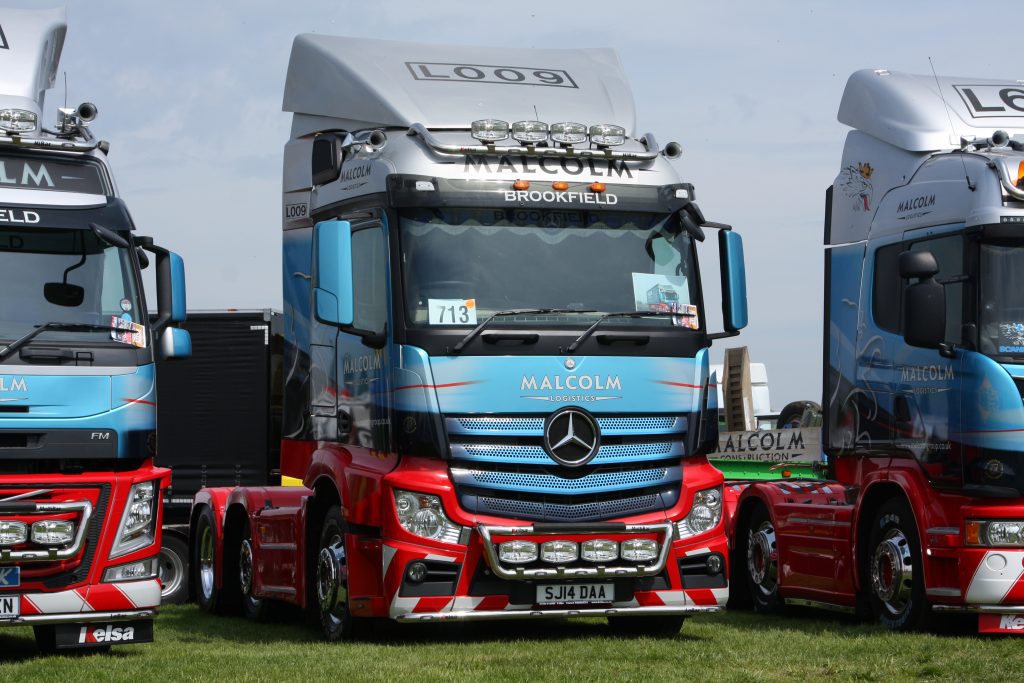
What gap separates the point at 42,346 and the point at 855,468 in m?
6.77

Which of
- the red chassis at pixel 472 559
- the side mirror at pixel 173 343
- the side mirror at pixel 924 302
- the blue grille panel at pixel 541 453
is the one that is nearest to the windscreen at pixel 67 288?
the side mirror at pixel 173 343

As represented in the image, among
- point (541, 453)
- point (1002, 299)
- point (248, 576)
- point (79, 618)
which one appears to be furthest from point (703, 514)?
point (248, 576)

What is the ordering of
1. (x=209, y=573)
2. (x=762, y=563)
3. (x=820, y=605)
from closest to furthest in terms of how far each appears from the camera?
1. (x=820, y=605)
2. (x=762, y=563)
3. (x=209, y=573)

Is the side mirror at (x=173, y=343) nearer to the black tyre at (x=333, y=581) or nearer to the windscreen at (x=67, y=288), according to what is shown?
the windscreen at (x=67, y=288)

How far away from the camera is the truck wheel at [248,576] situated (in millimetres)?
15094

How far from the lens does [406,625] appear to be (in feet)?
41.8

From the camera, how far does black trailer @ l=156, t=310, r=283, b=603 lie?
57.2 feet

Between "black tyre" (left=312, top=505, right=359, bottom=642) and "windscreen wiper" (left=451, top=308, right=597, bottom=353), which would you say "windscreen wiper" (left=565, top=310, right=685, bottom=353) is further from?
"black tyre" (left=312, top=505, right=359, bottom=642)

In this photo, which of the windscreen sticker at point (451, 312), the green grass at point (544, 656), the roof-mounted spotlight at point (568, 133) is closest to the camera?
the green grass at point (544, 656)

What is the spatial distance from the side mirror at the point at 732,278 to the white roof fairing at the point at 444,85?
1331mm

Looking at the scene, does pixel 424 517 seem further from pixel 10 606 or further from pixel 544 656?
pixel 10 606

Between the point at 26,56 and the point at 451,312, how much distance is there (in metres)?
3.86

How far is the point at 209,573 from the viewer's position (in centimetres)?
1650

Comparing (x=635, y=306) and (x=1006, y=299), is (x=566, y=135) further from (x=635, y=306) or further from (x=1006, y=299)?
(x=1006, y=299)
